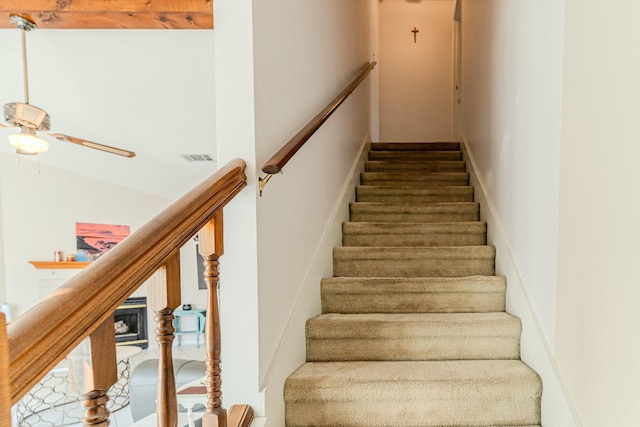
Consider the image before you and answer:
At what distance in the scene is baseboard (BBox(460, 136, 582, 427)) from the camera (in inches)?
57.7

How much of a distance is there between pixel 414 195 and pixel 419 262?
3.43 feet

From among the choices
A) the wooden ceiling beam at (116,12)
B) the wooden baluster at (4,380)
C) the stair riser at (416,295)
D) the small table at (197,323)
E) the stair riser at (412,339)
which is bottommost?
the small table at (197,323)

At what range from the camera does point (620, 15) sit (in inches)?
44.9

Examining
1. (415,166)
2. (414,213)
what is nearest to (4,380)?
(414,213)

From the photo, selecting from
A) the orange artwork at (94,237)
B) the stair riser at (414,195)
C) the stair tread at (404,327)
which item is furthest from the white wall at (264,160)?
the orange artwork at (94,237)

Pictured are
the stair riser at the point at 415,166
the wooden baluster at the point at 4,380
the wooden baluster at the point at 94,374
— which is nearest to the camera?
the wooden baluster at the point at 4,380

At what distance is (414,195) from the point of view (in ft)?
11.1

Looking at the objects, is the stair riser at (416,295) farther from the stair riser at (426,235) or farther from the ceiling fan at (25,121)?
the ceiling fan at (25,121)

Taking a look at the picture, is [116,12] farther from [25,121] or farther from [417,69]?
[417,69]

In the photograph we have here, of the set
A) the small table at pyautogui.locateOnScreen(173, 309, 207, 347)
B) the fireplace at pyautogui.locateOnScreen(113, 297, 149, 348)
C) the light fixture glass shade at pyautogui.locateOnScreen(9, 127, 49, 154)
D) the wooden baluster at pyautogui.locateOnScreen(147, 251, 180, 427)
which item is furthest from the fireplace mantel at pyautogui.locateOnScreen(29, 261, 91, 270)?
the wooden baluster at pyautogui.locateOnScreen(147, 251, 180, 427)

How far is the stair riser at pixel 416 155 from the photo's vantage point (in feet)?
13.5

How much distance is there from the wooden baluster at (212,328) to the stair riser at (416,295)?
107 centimetres

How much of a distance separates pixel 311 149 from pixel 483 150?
152cm

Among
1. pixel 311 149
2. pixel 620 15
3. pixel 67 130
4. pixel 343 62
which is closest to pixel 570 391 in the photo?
pixel 620 15
